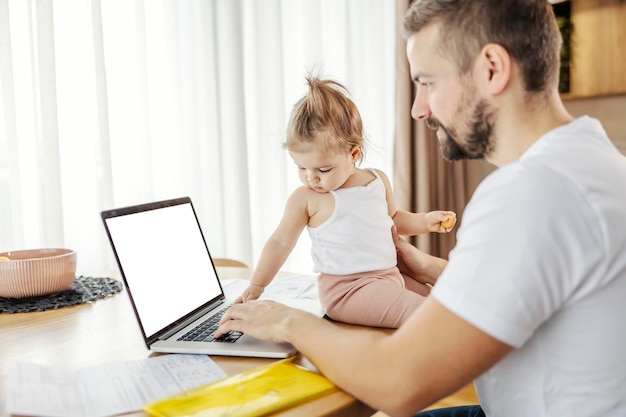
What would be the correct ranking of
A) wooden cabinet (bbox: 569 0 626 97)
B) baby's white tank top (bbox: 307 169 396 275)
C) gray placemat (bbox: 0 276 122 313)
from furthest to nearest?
wooden cabinet (bbox: 569 0 626 97) < gray placemat (bbox: 0 276 122 313) < baby's white tank top (bbox: 307 169 396 275)

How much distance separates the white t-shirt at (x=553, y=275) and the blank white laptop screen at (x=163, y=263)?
574mm

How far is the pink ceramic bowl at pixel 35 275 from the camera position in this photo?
1432mm

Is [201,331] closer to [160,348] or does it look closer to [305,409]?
[160,348]

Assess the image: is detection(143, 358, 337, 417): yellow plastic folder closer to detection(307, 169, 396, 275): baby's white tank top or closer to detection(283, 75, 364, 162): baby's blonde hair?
detection(307, 169, 396, 275): baby's white tank top

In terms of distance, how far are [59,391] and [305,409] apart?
366 millimetres

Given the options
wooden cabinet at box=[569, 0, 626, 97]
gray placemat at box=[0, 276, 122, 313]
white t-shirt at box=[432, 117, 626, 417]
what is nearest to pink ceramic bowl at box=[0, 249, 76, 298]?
gray placemat at box=[0, 276, 122, 313]

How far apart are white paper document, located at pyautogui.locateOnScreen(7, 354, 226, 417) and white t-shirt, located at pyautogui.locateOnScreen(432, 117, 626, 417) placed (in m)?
0.42

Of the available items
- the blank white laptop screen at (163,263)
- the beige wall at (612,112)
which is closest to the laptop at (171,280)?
the blank white laptop screen at (163,263)

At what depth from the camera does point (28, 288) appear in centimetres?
146

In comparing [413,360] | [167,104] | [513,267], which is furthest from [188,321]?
[167,104]

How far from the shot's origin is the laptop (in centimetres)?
106

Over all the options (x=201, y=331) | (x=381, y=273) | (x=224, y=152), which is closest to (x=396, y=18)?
(x=224, y=152)

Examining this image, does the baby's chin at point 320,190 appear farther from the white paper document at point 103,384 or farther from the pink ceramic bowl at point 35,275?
the pink ceramic bowl at point 35,275

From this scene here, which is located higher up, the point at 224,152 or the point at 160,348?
the point at 224,152
